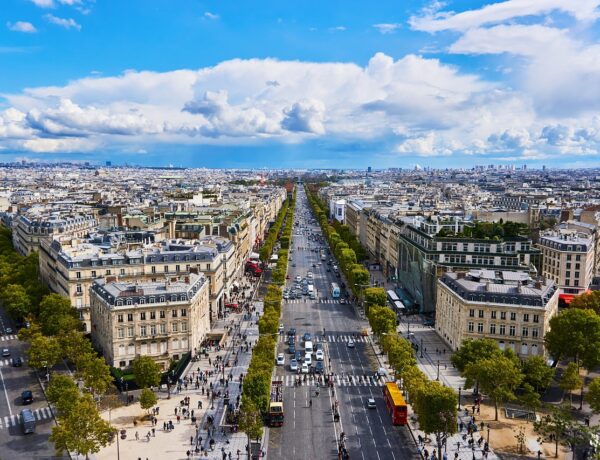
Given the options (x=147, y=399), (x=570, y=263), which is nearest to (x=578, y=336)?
(x=570, y=263)

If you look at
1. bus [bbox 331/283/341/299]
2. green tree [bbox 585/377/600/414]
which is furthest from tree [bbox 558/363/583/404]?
bus [bbox 331/283/341/299]

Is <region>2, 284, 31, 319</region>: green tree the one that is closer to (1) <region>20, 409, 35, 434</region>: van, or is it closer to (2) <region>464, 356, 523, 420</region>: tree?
(1) <region>20, 409, 35, 434</region>: van

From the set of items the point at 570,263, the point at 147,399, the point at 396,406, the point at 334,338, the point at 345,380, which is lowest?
the point at 345,380

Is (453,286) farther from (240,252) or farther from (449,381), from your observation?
(240,252)

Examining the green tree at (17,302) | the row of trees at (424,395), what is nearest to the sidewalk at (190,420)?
the row of trees at (424,395)

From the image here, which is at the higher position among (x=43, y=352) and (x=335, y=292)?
(x=43, y=352)

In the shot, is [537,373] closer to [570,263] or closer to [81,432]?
[81,432]

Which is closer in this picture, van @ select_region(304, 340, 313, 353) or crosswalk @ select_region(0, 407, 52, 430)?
crosswalk @ select_region(0, 407, 52, 430)

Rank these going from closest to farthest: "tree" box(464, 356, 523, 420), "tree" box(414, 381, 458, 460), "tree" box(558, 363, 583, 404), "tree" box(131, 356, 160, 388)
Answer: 1. "tree" box(414, 381, 458, 460)
2. "tree" box(464, 356, 523, 420)
3. "tree" box(558, 363, 583, 404)
4. "tree" box(131, 356, 160, 388)
